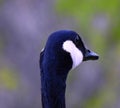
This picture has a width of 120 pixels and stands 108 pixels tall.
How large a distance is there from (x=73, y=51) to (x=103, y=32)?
4.51 metres

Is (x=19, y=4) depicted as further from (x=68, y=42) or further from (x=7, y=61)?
(x=68, y=42)

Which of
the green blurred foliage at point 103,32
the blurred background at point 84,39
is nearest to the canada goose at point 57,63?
the blurred background at point 84,39

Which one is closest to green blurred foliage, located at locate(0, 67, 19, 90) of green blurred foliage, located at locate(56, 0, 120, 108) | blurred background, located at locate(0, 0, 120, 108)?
blurred background, located at locate(0, 0, 120, 108)

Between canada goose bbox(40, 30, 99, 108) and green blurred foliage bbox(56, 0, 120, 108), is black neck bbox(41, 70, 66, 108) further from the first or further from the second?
green blurred foliage bbox(56, 0, 120, 108)

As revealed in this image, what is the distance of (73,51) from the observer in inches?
164

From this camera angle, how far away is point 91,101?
861 cm

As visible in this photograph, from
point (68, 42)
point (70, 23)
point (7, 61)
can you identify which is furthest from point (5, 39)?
point (68, 42)

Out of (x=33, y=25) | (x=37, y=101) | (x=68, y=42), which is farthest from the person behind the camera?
(x=33, y=25)

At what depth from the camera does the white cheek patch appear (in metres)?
4.09

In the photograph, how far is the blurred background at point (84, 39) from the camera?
28.1 feet

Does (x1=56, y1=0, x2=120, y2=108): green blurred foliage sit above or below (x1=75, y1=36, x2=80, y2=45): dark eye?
below

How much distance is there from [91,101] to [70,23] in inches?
41.2

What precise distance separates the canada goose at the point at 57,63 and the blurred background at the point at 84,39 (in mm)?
4062

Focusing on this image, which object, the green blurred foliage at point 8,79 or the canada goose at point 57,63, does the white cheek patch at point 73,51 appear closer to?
the canada goose at point 57,63
